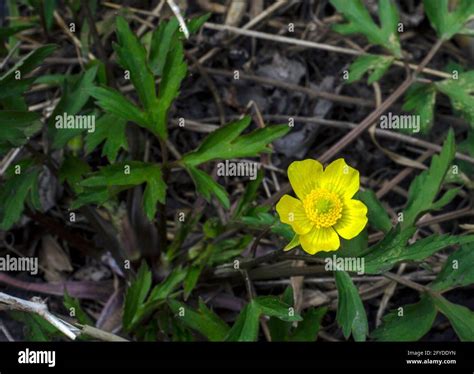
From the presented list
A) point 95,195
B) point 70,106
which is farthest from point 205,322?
point 70,106

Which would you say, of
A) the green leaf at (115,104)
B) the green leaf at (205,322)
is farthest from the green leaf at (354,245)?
the green leaf at (115,104)

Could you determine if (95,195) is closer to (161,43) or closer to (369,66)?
(161,43)

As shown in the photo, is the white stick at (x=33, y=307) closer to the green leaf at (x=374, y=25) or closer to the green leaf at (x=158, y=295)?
the green leaf at (x=158, y=295)

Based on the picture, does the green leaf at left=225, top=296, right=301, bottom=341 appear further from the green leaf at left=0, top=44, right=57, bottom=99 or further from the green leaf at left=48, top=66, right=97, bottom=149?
the green leaf at left=0, top=44, right=57, bottom=99

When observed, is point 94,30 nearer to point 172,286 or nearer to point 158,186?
point 158,186

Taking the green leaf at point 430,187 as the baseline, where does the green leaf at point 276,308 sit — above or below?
below
